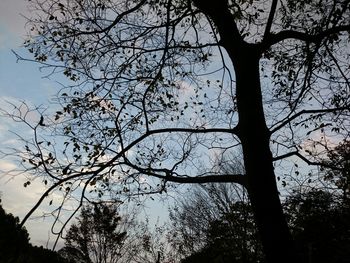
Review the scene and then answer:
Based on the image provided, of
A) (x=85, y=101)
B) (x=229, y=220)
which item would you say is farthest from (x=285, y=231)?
(x=229, y=220)

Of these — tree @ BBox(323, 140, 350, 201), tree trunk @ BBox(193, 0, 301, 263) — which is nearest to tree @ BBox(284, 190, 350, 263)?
tree @ BBox(323, 140, 350, 201)

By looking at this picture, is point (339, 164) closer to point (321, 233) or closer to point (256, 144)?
point (256, 144)

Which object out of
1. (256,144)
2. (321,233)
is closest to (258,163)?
(256,144)

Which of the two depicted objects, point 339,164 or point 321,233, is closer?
point 339,164

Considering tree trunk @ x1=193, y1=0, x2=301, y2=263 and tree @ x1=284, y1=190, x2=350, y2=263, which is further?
tree @ x1=284, y1=190, x2=350, y2=263

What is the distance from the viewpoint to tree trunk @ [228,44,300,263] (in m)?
3.95

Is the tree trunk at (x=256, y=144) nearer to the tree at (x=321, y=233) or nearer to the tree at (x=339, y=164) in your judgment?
the tree at (x=339, y=164)

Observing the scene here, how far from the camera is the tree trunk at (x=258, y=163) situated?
156 inches

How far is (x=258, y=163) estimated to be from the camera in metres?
4.34

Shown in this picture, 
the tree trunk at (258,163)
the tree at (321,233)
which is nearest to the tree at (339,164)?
the tree trunk at (258,163)

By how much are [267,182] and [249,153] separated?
402 mm

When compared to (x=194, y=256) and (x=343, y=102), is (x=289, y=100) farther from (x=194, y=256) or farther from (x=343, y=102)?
(x=194, y=256)

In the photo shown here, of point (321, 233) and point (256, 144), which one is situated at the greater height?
point (321, 233)

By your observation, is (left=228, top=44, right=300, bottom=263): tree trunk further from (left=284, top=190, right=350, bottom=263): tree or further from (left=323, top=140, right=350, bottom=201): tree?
(left=284, top=190, right=350, bottom=263): tree
